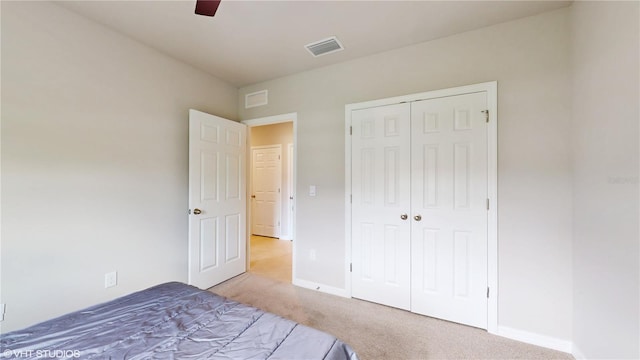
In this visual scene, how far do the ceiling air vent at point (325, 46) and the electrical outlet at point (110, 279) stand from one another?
2650mm

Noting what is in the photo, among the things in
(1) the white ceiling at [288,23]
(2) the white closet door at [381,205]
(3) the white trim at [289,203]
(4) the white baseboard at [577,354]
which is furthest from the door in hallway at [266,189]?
(4) the white baseboard at [577,354]

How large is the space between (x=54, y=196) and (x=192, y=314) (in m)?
1.53

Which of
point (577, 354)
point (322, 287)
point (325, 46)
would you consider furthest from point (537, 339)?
point (325, 46)

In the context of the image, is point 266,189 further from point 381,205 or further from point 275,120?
point 381,205

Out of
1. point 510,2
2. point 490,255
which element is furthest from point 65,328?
point 510,2

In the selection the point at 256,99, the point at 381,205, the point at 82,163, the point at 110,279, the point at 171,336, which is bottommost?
the point at 110,279

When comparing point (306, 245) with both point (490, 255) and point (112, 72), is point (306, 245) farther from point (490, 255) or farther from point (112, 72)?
point (112, 72)

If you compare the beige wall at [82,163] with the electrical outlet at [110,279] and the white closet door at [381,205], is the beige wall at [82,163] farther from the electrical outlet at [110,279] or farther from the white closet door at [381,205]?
the white closet door at [381,205]

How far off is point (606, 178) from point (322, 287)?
7.99 ft

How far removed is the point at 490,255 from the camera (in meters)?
2.02

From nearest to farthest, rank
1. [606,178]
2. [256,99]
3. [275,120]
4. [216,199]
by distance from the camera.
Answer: [606,178]
[216,199]
[275,120]
[256,99]

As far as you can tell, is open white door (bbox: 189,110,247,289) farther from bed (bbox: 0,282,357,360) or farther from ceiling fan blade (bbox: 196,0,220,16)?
ceiling fan blade (bbox: 196,0,220,16)

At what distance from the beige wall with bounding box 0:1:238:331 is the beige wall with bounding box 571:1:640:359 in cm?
336

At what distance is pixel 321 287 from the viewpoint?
280 cm
